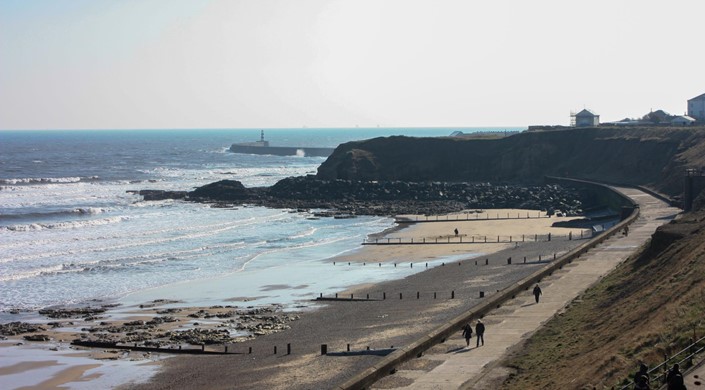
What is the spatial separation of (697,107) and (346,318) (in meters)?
101

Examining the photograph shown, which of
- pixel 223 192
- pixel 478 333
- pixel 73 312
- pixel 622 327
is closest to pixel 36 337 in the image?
pixel 73 312

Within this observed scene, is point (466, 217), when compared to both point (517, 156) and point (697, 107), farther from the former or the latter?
point (697, 107)

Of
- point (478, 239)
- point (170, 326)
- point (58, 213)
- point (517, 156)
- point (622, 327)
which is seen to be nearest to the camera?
point (622, 327)

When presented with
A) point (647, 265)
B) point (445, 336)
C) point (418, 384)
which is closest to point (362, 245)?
point (647, 265)

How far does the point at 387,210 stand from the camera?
3189 inches

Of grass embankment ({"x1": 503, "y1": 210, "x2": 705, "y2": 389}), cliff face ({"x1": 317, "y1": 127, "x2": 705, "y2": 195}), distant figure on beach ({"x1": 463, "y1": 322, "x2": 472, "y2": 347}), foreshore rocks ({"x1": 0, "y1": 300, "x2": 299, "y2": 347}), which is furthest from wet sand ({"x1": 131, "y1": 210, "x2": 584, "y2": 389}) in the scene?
cliff face ({"x1": 317, "y1": 127, "x2": 705, "y2": 195})

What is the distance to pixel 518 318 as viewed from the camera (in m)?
31.6

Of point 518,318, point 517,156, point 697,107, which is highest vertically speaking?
point 697,107

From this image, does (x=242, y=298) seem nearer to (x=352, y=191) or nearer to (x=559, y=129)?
(x=352, y=191)

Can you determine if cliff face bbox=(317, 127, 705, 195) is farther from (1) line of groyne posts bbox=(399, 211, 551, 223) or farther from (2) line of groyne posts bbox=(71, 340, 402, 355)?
(2) line of groyne posts bbox=(71, 340, 402, 355)

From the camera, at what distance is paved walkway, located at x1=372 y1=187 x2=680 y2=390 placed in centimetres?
2461

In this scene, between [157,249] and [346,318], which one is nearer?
[346,318]

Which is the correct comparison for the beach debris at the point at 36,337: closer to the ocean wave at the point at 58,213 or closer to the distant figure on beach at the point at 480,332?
the distant figure on beach at the point at 480,332

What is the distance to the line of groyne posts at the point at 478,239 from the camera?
5850 cm
